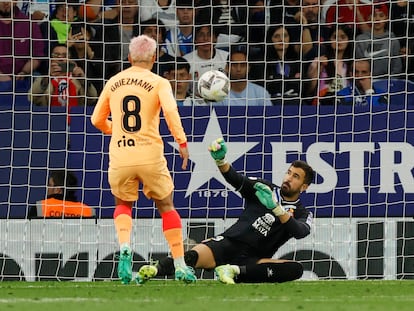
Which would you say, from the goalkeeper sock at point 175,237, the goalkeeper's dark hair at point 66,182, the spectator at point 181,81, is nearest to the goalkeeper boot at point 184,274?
the goalkeeper sock at point 175,237

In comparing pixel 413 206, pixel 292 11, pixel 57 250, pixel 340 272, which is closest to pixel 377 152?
pixel 413 206

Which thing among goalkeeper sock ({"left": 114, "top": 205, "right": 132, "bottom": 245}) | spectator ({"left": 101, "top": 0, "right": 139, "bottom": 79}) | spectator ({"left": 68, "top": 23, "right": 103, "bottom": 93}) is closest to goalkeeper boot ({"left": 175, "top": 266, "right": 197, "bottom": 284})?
goalkeeper sock ({"left": 114, "top": 205, "right": 132, "bottom": 245})

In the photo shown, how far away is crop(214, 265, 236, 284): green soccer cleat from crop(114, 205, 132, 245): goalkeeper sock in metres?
0.83

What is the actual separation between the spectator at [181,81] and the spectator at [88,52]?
80 cm

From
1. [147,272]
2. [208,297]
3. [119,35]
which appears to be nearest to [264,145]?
[119,35]

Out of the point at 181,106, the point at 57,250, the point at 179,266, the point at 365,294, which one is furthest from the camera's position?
the point at 181,106

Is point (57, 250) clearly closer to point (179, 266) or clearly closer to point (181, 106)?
point (181, 106)

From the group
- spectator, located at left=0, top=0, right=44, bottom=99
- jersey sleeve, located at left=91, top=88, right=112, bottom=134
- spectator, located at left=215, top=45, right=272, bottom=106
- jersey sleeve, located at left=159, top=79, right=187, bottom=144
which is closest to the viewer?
jersey sleeve, located at left=159, top=79, right=187, bottom=144

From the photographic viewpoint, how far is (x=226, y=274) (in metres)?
9.51

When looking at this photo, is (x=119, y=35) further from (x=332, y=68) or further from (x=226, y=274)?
(x=226, y=274)

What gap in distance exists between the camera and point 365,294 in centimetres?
852

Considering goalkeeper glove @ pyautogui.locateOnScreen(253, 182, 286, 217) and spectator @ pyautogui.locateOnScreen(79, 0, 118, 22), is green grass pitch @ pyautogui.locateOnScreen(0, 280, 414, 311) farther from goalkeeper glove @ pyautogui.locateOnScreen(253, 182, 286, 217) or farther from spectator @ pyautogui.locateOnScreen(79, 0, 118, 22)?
spectator @ pyautogui.locateOnScreen(79, 0, 118, 22)

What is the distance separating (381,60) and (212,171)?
8.42 feet

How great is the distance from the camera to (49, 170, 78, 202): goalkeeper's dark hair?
12430mm
